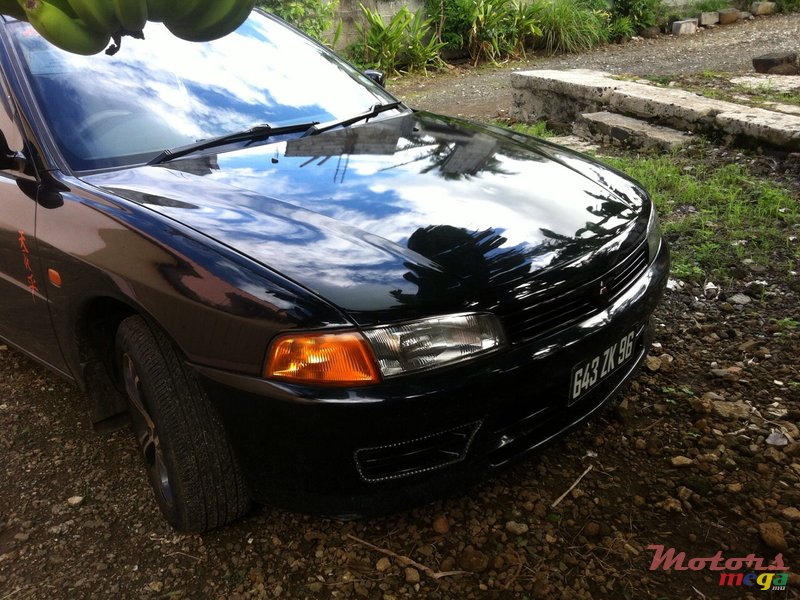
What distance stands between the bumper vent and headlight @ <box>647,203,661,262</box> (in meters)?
0.97

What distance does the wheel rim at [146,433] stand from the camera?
6.91 feet

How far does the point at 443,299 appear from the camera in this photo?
1753 mm

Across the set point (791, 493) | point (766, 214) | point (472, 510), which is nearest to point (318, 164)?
point (472, 510)

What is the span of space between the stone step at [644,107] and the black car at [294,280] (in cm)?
260

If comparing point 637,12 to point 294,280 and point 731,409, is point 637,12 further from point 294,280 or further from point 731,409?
point 294,280

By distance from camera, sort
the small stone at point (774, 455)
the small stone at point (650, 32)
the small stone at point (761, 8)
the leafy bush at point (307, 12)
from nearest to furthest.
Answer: the small stone at point (774, 455)
the leafy bush at point (307, 12)
the small stone at point (650, 32)
the small stone at point (761, 8)

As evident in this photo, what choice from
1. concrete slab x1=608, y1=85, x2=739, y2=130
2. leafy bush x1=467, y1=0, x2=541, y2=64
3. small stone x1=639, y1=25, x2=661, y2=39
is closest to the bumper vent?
concrete slab x1=608, y1=85, x2=739, y2=130

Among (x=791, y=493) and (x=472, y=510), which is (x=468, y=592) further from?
(x=791, y=493)

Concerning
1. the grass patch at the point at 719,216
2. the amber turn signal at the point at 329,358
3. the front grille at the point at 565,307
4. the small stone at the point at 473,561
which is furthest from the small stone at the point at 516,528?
the grass patch at the point at 719,216

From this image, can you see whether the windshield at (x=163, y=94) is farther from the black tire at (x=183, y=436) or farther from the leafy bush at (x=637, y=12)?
the leafy bush at (x=637, y=12)

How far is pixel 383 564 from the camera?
6.56 ft

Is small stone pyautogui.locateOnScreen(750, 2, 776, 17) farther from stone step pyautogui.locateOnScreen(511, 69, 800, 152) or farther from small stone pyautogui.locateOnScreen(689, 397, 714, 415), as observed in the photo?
small stone pyautogui.locateOnScreen(689, 397, 714, 415)

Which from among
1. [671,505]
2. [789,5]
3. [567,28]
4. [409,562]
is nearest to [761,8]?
[789,5]

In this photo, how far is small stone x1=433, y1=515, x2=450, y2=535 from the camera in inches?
82.2
